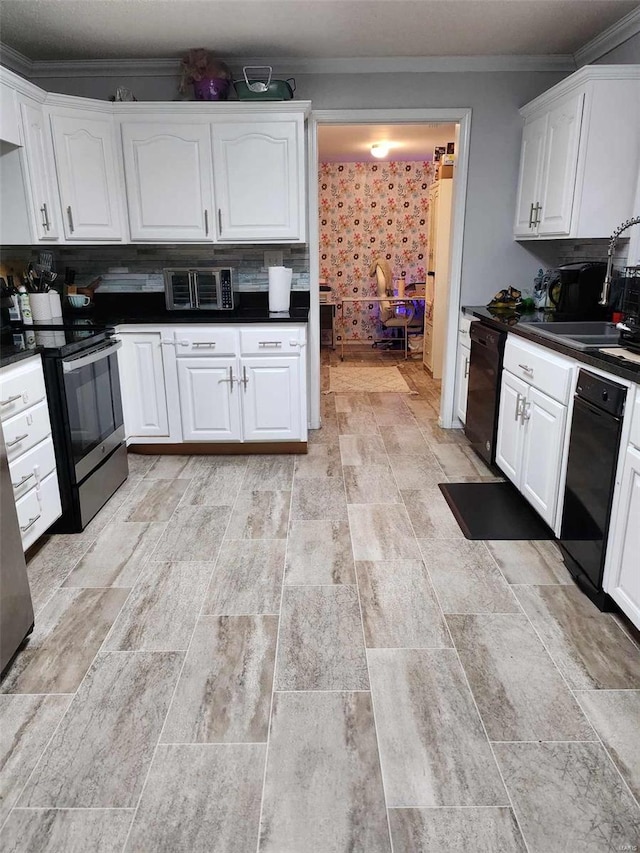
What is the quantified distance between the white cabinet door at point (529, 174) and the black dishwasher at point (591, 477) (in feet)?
6.09

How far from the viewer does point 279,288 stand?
3.86 meters

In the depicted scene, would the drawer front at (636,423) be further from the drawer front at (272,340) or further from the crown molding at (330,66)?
the crown molding at (330,66)

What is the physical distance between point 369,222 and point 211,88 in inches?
176

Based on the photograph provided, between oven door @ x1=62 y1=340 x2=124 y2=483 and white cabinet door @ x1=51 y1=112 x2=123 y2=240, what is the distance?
0.80 metres

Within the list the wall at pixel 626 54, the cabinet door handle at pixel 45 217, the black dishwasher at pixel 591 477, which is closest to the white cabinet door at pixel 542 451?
the black dishwasher at pixel 591 477

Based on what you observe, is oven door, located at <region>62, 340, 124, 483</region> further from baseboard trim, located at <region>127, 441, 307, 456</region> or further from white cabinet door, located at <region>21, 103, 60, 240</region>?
white cabinet door, located at <region>21, 103, 60, 240</region>

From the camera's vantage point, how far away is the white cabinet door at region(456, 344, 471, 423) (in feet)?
13.2

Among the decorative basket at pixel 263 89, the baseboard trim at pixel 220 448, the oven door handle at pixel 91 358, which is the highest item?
the decorative basket at pixel 263 89

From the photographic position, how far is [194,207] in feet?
12.0

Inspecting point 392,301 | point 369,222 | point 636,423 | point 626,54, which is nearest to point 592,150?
point 626,54

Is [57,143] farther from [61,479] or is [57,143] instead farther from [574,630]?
[574,630]

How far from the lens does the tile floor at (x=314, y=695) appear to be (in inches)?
53.9

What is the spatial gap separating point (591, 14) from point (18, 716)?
3.91m

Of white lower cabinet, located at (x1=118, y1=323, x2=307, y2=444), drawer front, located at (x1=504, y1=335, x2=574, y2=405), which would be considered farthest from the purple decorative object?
drawer front, located at (x1=504, y1=335, x2=574, y2=405)
